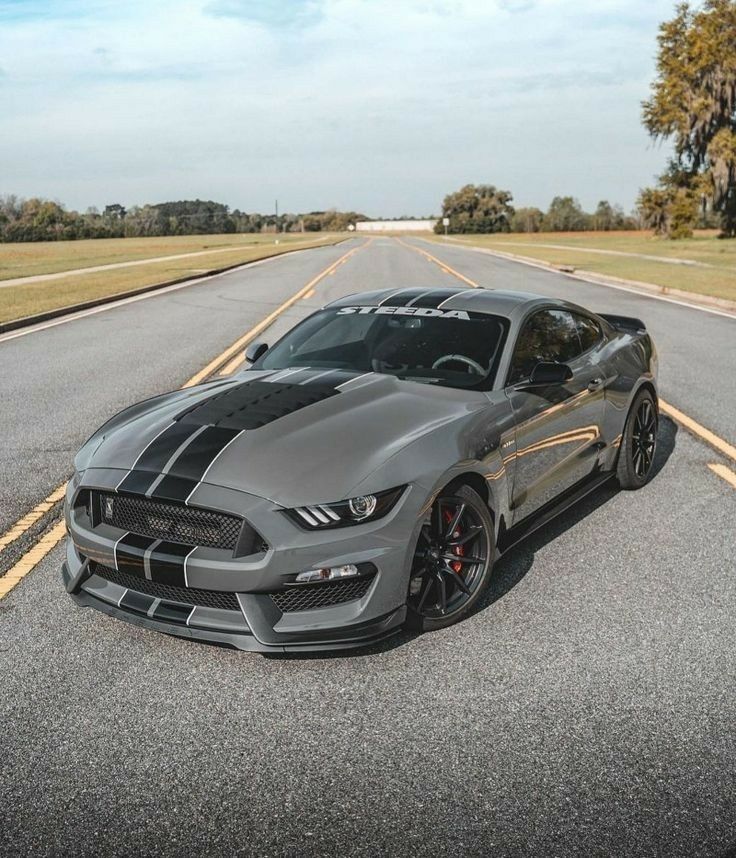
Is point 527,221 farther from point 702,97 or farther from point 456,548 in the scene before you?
point 456,548

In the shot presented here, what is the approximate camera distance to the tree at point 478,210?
162125mm

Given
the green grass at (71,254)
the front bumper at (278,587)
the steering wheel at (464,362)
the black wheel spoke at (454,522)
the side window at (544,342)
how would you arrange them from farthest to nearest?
the green grass at (71,254) → the side window at (544,342) → the steering wheel at (464,362) → the black wheel spoke at (454,522) → the front bumper at (278,587)

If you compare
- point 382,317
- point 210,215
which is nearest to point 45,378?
point 382,317

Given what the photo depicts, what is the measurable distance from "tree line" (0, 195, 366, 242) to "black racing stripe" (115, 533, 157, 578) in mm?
111185

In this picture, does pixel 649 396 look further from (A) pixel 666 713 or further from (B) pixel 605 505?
(A) pixel 666 713

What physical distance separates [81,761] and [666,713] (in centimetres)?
209

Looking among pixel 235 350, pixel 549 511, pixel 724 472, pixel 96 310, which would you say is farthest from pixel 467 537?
pixel 96 310

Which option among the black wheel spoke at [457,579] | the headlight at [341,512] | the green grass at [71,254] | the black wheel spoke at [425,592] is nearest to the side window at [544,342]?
the black wheel spoke at [457,579]

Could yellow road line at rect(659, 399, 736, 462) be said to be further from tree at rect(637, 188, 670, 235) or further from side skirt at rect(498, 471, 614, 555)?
tree at rect(637, 188, 670, 235)

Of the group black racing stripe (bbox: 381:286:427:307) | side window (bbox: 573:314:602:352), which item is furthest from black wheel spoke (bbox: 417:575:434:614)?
side window (bbox: 573:314:602:352)

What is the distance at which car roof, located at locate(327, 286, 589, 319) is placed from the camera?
17.2ft

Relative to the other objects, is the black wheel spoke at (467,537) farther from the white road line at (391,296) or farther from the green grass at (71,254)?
the green grass at (71,254)

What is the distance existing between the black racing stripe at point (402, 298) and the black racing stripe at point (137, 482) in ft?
7.25

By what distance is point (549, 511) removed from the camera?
503 centimetres
